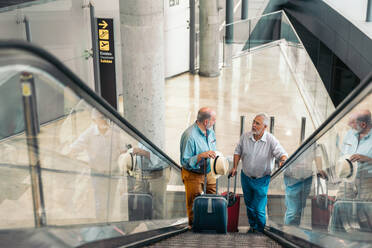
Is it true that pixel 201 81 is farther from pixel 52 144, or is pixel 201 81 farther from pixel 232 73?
pixel 52 144

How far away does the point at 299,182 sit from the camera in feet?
17.6

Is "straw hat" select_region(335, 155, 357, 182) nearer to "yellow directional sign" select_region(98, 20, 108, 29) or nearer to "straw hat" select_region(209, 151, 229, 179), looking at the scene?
"straw hat" select_region(209, 151, 229, 179)

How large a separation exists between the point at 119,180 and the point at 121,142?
306mm

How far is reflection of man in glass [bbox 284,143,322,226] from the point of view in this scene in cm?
472

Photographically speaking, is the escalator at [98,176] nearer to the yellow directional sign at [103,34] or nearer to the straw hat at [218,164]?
the straw hat at [218,164]

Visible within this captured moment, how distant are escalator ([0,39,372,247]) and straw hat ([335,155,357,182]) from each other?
0.02 meters

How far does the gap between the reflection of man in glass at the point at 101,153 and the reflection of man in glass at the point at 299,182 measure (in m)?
1.81

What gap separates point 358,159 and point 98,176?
176 centimetres

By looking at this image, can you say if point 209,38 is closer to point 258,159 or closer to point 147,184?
point 258,159

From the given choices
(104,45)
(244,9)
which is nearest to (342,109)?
(104,45)

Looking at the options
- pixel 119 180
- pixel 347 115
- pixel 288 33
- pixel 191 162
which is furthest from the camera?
pixel 288 33

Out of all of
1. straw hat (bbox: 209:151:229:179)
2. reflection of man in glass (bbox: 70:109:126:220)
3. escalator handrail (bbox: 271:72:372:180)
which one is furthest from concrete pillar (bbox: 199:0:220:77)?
reflection of man in glass (bbox: 70:109:126:220)

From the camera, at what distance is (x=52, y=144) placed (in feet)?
7.80

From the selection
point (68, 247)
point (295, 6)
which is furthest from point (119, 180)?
point (295, 6)
